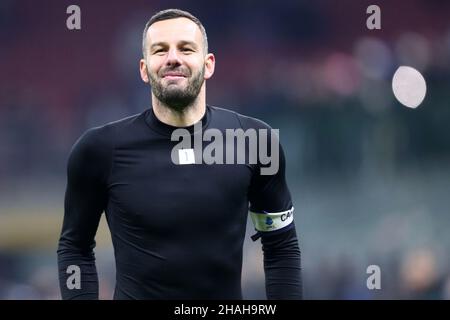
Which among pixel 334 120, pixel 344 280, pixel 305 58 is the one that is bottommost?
pixel 344 280

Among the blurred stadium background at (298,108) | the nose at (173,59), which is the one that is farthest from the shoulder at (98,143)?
the blurred stadium background at (298,108)

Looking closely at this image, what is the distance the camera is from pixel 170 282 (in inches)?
128

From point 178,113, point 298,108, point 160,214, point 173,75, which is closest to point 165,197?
point 160,214

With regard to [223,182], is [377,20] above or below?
above

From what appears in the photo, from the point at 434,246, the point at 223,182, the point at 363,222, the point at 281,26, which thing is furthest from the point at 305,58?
the point at 223,182

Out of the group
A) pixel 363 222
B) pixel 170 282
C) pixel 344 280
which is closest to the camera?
pixel 170 282

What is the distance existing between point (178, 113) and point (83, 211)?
0.57 m

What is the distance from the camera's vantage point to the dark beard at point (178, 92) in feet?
10.8

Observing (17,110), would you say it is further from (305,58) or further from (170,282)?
(170,282)

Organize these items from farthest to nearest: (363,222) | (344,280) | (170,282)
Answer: (363,222), (344,280), (170,282)

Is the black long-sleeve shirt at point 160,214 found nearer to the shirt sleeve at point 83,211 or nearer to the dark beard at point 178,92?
the shirt sleeve at point 83,211

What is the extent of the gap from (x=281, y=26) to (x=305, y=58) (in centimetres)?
45

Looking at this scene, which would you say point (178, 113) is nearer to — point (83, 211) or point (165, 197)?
point (165, 197)

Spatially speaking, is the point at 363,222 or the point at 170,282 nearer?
the point at 170,282
